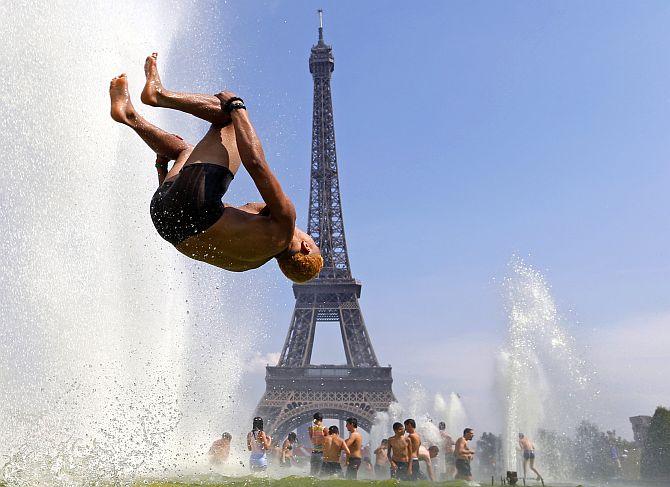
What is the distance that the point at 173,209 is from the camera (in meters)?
4.46

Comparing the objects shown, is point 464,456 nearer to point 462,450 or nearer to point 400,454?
point 462,450

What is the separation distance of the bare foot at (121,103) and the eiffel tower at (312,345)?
45.5 metres

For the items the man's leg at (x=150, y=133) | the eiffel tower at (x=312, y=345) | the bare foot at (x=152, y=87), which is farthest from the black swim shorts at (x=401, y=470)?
the eiffel tower at (x=312, y=345)

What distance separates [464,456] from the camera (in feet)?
48.8

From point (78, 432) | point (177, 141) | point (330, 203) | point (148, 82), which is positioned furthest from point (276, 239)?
point (330, 203)

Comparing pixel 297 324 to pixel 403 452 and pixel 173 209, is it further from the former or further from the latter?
pixel 173 209

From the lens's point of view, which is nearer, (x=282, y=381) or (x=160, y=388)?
(x=160, y=388)

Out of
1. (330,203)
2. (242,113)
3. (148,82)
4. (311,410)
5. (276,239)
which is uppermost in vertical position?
(330,203)

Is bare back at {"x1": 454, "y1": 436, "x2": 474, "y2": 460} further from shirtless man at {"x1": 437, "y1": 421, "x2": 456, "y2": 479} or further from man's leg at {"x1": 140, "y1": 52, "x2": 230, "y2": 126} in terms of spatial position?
man's leg at {"x1": 140, "y1": 52, "x2": 230, "y2": 126}

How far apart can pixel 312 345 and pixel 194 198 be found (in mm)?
54125

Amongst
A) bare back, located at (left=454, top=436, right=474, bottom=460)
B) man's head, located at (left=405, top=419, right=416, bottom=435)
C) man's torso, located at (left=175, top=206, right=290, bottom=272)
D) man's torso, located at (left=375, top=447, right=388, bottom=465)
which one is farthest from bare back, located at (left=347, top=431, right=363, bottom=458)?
man's torso, located at (left=175, top=206, right=290, bottom=272)

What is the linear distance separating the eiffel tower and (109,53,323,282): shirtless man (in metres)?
45.5

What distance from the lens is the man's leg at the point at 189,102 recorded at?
4445 millimetres

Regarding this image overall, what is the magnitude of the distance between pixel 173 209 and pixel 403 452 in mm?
10632
